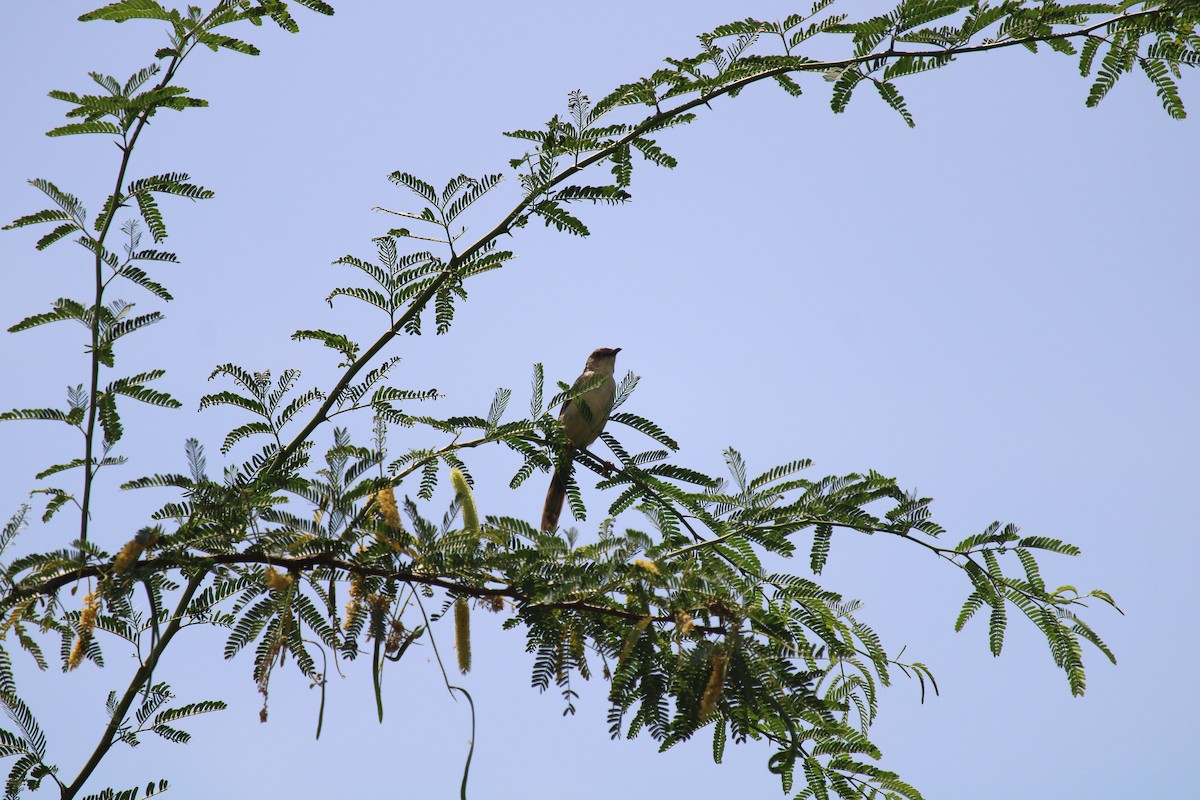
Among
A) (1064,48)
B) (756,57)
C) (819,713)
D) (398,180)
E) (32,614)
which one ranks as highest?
(1064,48)

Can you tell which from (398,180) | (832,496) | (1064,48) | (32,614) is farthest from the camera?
(398,180)

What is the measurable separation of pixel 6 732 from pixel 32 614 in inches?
29.3

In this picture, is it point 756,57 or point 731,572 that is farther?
point 756,57

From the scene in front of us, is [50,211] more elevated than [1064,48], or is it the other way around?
[1064,48]

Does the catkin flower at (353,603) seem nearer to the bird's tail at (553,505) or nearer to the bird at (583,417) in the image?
the bird at (583,417)

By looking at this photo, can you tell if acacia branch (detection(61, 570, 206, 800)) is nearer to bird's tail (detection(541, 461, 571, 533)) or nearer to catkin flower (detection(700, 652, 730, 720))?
catkin flower (detection(700, 652, 730, 720))

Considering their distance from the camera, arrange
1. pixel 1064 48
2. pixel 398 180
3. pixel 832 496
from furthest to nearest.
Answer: pixel 398 180, pixel 1064 48, pixel 832 496

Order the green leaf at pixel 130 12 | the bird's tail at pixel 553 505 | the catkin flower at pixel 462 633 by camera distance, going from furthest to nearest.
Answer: the bird's tail at pixel 553 505
the green leaf at pixel 130 12
the catkin flower at pixel 462 633

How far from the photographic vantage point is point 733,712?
3.57 metres

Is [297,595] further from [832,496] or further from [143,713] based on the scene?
[832,496]

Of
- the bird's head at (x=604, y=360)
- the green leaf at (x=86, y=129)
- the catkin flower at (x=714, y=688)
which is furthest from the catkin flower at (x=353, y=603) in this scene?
the bird's head at (x=604, y=360)

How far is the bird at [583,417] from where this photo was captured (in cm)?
461

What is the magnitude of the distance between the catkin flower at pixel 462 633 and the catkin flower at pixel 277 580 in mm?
518

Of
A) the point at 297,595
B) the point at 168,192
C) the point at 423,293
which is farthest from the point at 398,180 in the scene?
the point at 297,595
